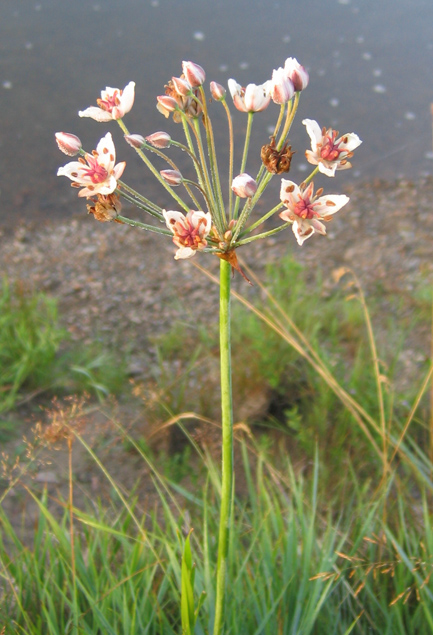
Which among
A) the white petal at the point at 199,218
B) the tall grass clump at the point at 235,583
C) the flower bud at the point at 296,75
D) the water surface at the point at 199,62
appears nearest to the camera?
the white petal at the point at 199,218

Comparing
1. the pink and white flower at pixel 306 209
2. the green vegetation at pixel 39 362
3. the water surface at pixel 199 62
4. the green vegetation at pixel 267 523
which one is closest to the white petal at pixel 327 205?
the pink and white flower at pixel 306 209

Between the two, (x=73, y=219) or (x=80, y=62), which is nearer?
(x=73, y=219)

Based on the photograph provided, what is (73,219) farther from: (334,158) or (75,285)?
(334,158)

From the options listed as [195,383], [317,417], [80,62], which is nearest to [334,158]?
[317,417]

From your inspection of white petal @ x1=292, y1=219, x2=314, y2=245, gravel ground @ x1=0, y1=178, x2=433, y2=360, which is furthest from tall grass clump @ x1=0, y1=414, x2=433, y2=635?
gravel ground @ x1=0, y1=178, x2=433, y2=360

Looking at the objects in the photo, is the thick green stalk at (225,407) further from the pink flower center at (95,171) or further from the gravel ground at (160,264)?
the gravel ground at (160,264)

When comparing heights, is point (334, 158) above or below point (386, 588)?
above

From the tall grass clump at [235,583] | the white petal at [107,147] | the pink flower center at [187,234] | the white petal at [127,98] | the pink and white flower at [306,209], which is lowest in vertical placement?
the tall grass clump at [235,583]
